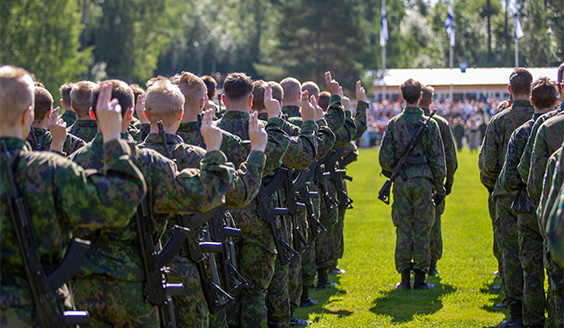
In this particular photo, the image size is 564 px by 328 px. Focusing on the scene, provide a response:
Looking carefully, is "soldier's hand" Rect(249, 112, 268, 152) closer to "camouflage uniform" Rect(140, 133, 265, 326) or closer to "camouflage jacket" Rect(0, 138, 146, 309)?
"camouflage uniform" Rect(140, 133, 265, 326)

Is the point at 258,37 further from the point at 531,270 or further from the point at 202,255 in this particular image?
the point at 202,255

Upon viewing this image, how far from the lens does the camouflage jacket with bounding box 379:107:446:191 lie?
9.99 meters

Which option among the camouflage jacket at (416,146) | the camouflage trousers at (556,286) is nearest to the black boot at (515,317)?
the camouflage trousers at (556,286)

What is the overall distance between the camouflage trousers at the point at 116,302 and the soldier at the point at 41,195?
2.00 ft

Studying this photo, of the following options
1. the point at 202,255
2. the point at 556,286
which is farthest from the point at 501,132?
the point at 202,255

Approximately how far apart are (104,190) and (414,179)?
6581 millimetres

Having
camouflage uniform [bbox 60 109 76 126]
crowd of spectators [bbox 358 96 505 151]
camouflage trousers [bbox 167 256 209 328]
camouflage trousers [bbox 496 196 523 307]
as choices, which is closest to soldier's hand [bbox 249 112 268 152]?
camouflage trousers [bbox 167 256 209 328]

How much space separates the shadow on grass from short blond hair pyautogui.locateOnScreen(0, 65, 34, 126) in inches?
231

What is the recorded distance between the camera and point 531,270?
7574 mm

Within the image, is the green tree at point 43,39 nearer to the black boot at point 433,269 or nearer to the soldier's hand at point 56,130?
the black boot at point 433,269

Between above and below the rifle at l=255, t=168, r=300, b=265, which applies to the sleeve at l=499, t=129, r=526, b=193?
above

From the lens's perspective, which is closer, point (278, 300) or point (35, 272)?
point (35, 272)

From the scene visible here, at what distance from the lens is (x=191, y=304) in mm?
5320

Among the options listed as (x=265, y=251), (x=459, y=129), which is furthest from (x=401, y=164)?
(x=459, y=129)
